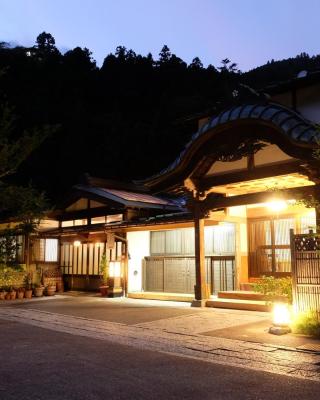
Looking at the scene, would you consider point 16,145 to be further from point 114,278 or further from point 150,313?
point 114,278

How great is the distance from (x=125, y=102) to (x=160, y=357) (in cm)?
5751

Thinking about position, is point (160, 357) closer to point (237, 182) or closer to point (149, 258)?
point (237, 182)

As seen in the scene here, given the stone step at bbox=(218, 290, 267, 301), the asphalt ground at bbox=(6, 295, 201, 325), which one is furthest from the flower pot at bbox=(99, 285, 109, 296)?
the stone step at bbox=(218, 290, 267, 301)

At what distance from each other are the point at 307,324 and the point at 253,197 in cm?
528

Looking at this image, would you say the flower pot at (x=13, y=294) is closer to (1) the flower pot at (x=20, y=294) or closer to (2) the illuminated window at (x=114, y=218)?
(1) the flower pot at (x=20, y=294)

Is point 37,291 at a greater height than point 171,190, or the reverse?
point 171,190

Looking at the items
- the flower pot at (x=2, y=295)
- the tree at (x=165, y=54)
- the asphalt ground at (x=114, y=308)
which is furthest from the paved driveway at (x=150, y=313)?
the tree at (x=165, y=54)

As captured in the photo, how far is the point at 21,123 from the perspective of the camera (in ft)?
167

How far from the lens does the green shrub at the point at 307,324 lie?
10.5m

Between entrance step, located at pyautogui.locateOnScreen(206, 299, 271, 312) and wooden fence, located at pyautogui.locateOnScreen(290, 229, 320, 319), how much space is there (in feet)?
9.90

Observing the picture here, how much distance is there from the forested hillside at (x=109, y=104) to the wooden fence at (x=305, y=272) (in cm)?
3031

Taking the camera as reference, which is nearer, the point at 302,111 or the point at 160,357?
the point at 160,357

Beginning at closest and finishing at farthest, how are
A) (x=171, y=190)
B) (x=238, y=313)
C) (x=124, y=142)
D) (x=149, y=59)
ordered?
1. (x=238, y=313)
2. (x=171, y=190)
3. (x=124, y=142)
4. (x=149, y=59)

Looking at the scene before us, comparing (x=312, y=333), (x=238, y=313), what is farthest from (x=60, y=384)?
(x=238, y=313)
